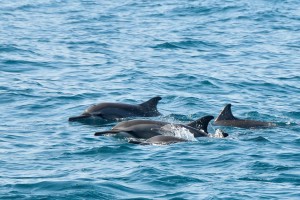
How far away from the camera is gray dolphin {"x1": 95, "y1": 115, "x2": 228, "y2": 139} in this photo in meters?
20.8

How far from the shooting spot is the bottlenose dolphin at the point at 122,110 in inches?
919

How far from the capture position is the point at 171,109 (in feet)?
80.7

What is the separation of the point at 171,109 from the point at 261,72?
24.0 ft

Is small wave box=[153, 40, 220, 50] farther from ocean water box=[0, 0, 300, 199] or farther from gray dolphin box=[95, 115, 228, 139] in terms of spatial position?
gray dolphin box=[95, 115, 228, 139]

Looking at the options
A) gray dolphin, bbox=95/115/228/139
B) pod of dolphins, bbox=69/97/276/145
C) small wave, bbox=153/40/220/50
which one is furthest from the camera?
small wave, bbox=153/40/220/50

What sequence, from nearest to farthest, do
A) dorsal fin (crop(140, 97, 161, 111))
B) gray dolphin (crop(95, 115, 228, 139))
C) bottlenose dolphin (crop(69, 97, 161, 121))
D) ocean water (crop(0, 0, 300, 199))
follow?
1. ocean water (crop(0, 0, 300, 199))
2. gray dolphin (crop(95, 115, 228, 139))
3. bottlenose dolphin (crop(69, 97, 161, 121))
4. dorsal fin (crop(140, 97, 161, 111))

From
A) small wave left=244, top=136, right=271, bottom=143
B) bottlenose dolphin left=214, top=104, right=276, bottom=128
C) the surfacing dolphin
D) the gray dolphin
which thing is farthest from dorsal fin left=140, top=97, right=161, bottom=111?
small wave left=244, top=136, right=271, bottom=143

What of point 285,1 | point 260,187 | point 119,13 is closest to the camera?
point 260,187

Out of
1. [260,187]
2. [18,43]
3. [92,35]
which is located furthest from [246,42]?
[260,187]

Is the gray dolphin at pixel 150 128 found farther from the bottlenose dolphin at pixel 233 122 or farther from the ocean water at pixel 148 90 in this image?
the bottlenose dolphin at pixel 233 122

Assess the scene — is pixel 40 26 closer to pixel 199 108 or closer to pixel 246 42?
pixel 246 42

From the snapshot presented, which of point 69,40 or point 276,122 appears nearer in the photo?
point 276,122

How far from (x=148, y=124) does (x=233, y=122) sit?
2.61m

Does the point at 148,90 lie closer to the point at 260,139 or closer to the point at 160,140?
the point at 260,139
